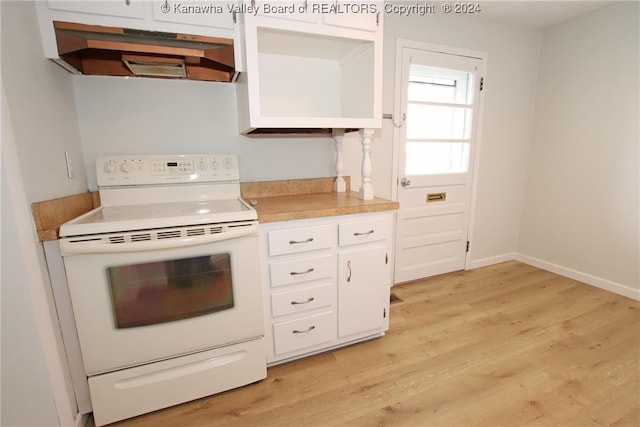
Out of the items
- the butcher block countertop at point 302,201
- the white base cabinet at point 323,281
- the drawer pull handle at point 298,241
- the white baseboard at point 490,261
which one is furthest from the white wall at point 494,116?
the drawer pull handle at point 298,241

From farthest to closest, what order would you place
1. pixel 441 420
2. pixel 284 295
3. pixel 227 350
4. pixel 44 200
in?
pixel 284 295, pixel 227 350, pixel 441 420, pixel 44 200

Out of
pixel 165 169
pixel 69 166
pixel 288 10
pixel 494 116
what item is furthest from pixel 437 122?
pixel 69 166

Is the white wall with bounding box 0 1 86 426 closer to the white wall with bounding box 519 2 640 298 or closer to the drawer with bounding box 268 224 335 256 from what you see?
the drawer with bounding box 268 224 335 256

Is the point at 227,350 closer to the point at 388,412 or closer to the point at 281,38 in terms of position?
the point at 388,412

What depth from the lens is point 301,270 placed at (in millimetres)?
1580

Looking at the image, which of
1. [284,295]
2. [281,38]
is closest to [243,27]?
[281,38]

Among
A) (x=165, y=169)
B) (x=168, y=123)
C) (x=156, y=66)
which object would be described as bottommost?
(x=165, y=169)

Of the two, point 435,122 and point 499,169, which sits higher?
point 435,122

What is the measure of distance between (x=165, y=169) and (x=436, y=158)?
2223mm

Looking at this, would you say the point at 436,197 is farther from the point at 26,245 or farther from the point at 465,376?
the point at 26,245

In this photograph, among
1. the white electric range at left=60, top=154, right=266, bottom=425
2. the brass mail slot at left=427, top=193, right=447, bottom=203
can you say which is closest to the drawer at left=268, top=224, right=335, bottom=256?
the white electric range at left=60, top=154, right=266, bottom=425

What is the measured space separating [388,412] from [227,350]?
0.82m

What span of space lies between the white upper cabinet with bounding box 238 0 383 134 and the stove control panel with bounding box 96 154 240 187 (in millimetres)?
278

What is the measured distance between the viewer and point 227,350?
1457 millimetres
